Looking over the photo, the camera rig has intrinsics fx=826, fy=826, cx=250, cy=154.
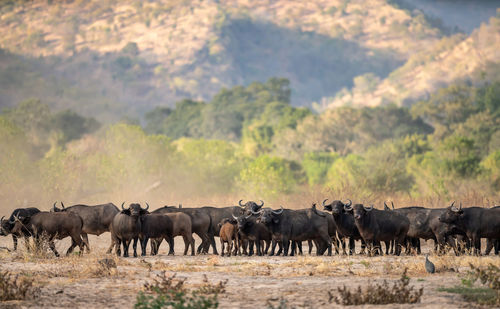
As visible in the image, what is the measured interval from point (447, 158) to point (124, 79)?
5079 inches

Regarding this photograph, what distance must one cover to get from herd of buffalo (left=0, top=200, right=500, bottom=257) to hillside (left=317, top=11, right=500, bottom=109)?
12222cm

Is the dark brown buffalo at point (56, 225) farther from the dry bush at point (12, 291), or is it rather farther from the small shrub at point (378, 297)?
the small shrub at point (378, 297)

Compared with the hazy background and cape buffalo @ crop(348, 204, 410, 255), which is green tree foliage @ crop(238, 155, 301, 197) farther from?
cape buffalo @ crop(348, 204, 410, 255)

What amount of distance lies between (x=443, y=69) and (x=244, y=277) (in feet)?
511

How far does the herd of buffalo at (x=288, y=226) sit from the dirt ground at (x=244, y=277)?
0.82 meters

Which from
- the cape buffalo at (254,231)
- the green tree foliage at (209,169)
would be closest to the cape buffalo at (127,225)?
the cape buffalo at (254,231)

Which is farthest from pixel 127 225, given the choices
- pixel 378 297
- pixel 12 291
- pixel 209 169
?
pixel 209 169

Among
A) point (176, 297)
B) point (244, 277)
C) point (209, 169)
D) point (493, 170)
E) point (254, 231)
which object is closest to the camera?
point (176, 297)

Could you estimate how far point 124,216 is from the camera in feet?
67.0

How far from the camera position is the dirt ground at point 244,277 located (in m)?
12.7

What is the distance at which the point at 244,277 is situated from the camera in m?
15.5

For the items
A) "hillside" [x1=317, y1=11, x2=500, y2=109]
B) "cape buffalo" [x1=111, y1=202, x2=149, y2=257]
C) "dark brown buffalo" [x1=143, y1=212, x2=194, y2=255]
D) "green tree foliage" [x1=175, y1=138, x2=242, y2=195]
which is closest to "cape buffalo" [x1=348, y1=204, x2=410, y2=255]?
"dark brown buffalo" [x1=143, y1=212, x2=194, y2=255]

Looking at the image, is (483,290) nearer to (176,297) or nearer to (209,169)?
(176,297)

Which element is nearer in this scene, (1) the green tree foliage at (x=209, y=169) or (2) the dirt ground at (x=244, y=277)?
(2) the dirt ground at (x=244, y=277)
